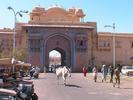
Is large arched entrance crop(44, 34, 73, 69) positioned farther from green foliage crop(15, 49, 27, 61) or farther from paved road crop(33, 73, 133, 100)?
paved road crop(33, 73, 133, 100)

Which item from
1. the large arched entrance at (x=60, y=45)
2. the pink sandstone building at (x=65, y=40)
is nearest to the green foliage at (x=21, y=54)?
the pink sandstone building at (x=65, y=40)

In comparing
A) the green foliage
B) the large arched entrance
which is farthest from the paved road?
the large arched entrance

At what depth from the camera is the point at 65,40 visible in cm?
7850

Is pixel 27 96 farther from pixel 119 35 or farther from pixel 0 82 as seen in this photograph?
pixel 119 35

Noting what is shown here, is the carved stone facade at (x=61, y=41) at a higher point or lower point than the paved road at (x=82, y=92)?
higher

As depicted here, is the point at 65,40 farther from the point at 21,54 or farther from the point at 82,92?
the point at 82,92

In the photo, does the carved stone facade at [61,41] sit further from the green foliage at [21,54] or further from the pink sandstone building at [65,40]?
the green foliage at [21,54]

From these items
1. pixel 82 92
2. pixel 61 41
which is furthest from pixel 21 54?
pixel 82 92

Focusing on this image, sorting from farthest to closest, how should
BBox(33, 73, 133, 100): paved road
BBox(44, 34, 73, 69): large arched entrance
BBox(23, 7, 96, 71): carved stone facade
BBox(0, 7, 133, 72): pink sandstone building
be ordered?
BBox(44, 34, 73, 69): large arched entrance < BBox(0, 7, 133, 72): pink sandstone building < BBox(23, 7, 96, 71): carved stone facade < BBox(33, 73, 133, 100): paved road

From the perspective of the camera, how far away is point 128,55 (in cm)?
8338

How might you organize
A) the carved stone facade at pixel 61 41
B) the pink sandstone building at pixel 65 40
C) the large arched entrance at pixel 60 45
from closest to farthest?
1. the carved stone facade at pixel 61 41
2. the pink sandstone building at pixel 65 40
3. the large arched entrance at pixel 60 45

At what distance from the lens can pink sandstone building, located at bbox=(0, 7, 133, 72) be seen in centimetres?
7600

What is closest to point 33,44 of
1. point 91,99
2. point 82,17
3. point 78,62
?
point 78,62

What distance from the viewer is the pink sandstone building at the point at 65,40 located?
249ft
